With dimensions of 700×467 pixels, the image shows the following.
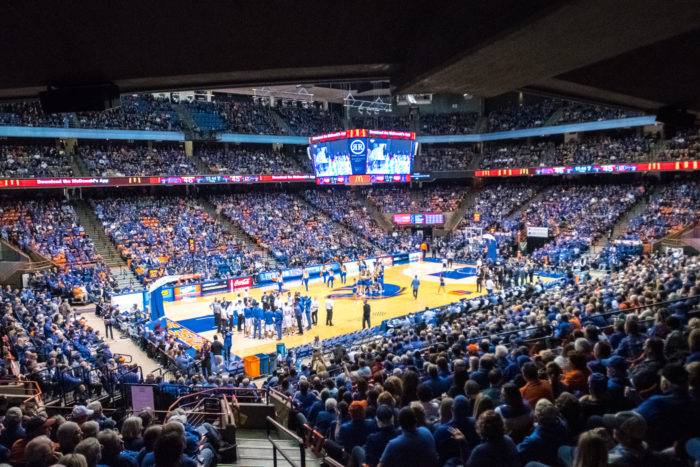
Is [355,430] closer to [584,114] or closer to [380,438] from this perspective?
[380,438]

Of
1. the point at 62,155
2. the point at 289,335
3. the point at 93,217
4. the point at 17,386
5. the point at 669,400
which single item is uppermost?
the point at 62,155

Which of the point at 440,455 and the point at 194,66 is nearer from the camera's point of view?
the point at 440,455

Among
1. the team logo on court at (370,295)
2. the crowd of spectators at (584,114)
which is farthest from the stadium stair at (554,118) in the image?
the team logo on court at (370,295)

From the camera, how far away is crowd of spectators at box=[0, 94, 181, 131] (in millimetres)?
34656

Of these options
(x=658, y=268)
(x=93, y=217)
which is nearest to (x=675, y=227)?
(x=658, y=268)

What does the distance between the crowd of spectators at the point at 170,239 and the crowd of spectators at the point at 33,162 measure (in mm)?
3576

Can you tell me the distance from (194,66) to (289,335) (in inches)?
712

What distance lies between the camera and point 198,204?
1681 inches

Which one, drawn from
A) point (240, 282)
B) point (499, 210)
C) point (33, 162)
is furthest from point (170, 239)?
point (499, 210)

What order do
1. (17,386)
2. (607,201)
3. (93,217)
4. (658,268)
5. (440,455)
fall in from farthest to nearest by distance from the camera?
(607,201), (93,217), (658,268), (17,386), (440,455)

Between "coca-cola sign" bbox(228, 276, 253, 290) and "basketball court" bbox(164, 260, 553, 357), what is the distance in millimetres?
824

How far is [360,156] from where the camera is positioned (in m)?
35.8

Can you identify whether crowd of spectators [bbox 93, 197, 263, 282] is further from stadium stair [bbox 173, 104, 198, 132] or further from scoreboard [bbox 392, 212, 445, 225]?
scoreboard [bbox 392, 212, 445, 225]

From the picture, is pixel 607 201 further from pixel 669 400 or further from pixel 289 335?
pixel 669 400
